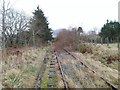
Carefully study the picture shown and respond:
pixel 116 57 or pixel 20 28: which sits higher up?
pixel 20 28

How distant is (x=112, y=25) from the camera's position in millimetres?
61281

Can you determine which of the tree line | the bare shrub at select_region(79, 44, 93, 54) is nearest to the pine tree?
the tree line

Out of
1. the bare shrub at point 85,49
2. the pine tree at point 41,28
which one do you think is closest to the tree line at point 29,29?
the pine tree at point 41,28

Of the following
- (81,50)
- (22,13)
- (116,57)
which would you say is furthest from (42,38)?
(116,57)

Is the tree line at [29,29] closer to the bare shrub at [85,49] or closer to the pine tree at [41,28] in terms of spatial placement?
the pine tree at [41,28]

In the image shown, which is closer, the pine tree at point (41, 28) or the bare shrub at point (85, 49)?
the bare shrub at point (85, 49)

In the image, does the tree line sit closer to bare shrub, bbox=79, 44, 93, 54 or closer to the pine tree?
the pine tree

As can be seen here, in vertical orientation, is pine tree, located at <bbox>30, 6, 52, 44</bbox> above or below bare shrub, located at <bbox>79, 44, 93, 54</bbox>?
above

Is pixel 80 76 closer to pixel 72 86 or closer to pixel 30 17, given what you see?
pixel 72 86

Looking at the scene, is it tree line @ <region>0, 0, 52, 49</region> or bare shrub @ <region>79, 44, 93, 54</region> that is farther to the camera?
tree line @ <region>0, 0, 52, 49</region>

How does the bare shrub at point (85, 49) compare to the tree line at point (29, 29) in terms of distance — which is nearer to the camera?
the bare shrub at point (85, 49)

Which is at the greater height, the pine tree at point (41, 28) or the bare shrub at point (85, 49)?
the pine tree at point (41, 28)

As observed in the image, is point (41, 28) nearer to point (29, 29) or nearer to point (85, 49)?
point (29, 29)

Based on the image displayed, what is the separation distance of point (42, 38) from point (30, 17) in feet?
17.3
